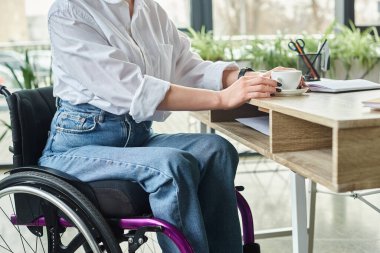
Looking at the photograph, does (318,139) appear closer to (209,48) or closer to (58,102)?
(58,102)

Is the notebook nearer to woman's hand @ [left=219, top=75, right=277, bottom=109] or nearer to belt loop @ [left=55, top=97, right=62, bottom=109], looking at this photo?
woman's hand @ [left=219, top=75, right=277, bottom=109]

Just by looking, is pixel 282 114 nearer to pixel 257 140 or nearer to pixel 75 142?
pixel 257 140

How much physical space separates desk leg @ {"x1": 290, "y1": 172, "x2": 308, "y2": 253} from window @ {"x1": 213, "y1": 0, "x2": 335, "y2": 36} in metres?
2.56

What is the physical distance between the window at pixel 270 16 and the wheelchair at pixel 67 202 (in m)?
2.57

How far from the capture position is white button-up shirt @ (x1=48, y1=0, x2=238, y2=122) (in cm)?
128

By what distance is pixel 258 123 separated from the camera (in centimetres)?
143

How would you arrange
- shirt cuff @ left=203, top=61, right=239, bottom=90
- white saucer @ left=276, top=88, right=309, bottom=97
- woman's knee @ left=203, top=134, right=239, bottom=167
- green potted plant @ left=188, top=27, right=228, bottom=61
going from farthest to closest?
green potted plant @ left=188, top=27, right=228, bottom=61 → shirt cuff @ left=203, top=61, right=239, bottom=90 → woman's knee @ left=203, top=134, right=239, bottom=167 → white saucer @ left=276, top=88, right=309, bottom=97

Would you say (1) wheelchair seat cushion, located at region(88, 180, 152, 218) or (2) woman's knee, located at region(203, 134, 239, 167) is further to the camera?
(2) woman's knee, located at region(203, 134, 239, 167)

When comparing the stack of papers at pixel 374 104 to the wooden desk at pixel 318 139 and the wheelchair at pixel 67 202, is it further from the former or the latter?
the wheelchair at pixel 67 202

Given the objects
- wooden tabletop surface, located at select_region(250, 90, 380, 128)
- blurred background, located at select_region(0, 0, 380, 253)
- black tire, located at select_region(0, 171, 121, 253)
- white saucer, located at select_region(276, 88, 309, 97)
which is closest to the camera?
wooden tabletop surface, located at select_region(250, 90, 380, 128)

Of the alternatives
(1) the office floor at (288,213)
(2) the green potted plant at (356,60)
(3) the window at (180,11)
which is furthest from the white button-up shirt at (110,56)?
A: (3) the window at (180,11)

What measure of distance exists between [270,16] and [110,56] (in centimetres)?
281

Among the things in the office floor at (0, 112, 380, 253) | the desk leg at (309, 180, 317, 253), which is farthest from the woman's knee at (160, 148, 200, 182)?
the office floor at (0, 112, 380, 253)

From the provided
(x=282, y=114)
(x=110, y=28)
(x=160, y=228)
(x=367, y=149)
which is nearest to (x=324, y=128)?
(x=282, y=114)
